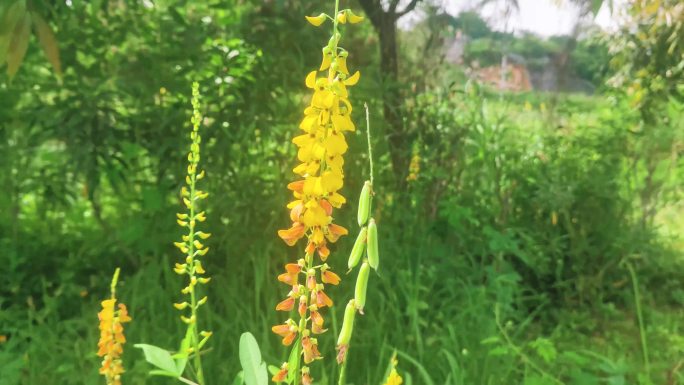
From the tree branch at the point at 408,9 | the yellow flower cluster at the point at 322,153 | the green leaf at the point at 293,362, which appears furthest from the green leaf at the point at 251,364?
the tree branch at the point at 408,9

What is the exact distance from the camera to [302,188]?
998 millimetres

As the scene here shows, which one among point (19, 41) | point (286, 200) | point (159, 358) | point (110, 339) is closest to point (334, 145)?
point (159, 358)

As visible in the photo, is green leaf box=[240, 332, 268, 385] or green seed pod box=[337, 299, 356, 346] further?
green leaf box=[240, 332, 268, 385]

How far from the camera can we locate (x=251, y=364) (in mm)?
1145

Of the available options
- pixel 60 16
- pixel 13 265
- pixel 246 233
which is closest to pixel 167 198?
pixel 246 233

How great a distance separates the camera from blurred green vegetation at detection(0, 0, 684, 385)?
2.52 meters

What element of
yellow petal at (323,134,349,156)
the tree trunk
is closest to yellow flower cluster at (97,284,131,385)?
yellow petal at (323,134,349,156)

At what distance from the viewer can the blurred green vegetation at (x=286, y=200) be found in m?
2.52

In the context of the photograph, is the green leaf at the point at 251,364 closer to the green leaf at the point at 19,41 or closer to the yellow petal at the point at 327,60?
the yellow petal at the point at 327,60

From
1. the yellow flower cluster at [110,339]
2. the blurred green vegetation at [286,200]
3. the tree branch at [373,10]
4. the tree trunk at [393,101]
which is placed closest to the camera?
the yellow flower cluster at [110,339]

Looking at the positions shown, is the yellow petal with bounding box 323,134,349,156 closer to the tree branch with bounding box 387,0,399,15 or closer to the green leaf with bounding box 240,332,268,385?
the green leaf with bounding box 240,332,268,385

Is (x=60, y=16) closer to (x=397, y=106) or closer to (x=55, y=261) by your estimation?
(x=55, y=261)

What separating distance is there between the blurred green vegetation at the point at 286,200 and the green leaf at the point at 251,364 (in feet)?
3.55

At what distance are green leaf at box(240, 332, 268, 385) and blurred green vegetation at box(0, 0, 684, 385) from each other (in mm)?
1083
